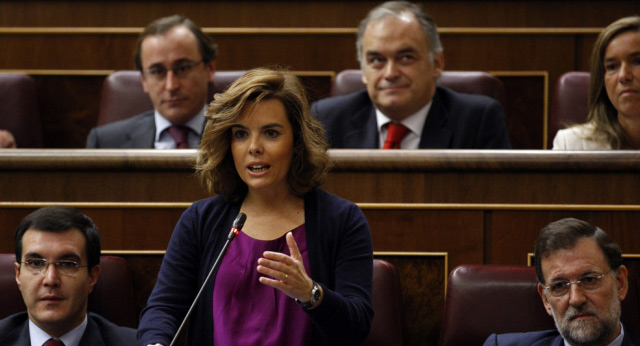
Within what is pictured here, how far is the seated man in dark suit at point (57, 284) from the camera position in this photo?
869mm

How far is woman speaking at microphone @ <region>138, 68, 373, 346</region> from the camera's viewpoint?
2.42ft

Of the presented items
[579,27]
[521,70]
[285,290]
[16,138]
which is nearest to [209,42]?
[16,138]

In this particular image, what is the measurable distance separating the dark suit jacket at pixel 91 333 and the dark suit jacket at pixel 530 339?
0.33m

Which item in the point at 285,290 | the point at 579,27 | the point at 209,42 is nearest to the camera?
the point at 285,290

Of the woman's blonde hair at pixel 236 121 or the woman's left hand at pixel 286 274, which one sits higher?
the woman's blonde hair at pixel 236 121

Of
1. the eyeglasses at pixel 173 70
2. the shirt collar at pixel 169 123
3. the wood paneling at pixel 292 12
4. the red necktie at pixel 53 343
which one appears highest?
the wood paneling at pixel 292 12

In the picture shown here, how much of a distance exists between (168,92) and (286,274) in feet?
2.23

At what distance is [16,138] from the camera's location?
53.6 inches

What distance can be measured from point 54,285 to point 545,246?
0.46 meters

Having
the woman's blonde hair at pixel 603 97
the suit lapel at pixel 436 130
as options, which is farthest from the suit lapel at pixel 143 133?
the woman's blonde hair at pixel 603 97

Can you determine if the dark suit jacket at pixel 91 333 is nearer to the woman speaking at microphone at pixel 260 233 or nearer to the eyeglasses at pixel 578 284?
the woman speaking at microphone at pixel 260 233

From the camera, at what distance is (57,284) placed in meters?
0.87

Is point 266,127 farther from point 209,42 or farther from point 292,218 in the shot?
point 209,42

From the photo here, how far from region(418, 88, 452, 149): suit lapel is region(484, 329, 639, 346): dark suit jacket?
1.31ft
